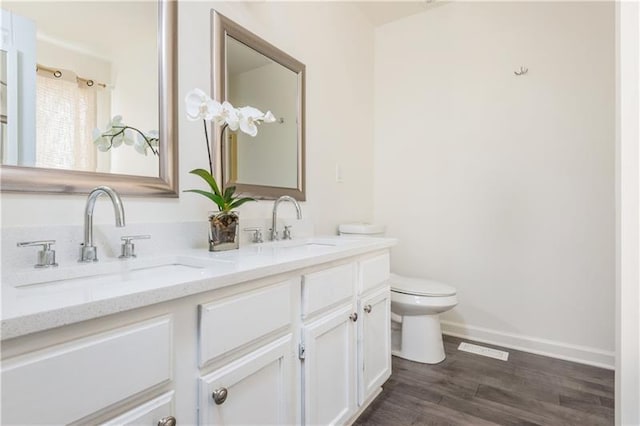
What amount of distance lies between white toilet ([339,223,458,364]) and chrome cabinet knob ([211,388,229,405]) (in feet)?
4.73

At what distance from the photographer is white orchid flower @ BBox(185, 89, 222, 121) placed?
3.66 feet

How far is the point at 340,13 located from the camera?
2330mm

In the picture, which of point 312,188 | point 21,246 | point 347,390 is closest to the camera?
point 21,246

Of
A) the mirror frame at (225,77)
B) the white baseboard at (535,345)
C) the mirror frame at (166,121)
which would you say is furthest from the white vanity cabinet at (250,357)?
the white baseboard at (535,345)

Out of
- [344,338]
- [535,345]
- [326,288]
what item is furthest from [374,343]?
[535,345]

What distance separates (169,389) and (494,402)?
1616mm

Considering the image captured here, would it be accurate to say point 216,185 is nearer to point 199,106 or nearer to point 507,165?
point 199,106

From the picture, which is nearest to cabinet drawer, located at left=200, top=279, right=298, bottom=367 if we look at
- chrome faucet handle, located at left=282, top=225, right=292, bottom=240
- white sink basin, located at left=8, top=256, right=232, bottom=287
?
white sink basin, located at left=8, top=256, right=232, bottom=287

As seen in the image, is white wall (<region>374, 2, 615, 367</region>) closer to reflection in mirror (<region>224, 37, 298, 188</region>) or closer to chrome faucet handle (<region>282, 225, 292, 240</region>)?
reflection in mirror (<region>224, 37, 298, 188</region>)

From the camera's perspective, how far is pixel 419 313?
2039mm

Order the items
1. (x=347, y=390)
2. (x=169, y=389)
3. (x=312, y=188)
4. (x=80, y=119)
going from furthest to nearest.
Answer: (x=312, y=188) → (x=347, y=390) → (x=80, y=119) → (x=169, y=389)

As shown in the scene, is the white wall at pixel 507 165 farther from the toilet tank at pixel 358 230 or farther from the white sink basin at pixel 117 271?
the white sink basin at pixel 117 271

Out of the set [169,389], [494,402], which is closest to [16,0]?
[169,389]

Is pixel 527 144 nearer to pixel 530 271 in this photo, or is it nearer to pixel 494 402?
→ pixel 530 271
